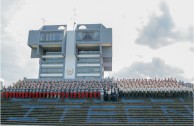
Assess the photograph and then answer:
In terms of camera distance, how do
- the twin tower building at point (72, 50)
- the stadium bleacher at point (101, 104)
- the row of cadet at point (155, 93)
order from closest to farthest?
the stadium bleacher at point (101, 104), the row of cadet at point (155, 93), the twin tower building at point (72, 50)

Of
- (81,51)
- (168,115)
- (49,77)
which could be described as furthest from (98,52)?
(168,115)

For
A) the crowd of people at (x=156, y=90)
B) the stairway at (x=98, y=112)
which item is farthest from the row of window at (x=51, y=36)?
the crowd of people at (x=156, y=90)

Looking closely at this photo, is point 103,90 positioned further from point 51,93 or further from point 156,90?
point 51,93

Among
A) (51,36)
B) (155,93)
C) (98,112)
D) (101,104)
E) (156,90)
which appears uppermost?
(51,36)

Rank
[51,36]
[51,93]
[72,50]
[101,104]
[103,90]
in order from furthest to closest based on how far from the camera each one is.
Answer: [72,50]
[51,36]
[51,93]
[103,90]
[101,104]

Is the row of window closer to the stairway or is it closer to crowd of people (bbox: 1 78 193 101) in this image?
crowd of people (bbox: 1 78 193 101)

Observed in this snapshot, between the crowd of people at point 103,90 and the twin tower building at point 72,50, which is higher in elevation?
the twin tower building at point 72,50

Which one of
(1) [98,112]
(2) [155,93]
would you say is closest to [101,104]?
(1) [98,112]

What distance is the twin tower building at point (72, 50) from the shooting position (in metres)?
44.0

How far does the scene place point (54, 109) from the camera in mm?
25938

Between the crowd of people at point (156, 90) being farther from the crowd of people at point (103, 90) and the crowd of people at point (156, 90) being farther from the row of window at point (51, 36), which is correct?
the row of window at point (51, 36)

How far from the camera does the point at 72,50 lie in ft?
150

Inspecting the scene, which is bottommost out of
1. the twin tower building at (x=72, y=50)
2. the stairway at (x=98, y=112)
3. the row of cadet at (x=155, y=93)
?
the stairway at (x=98, y=112)

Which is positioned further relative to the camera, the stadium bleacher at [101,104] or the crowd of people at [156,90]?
the crowd of people at [156,90]
